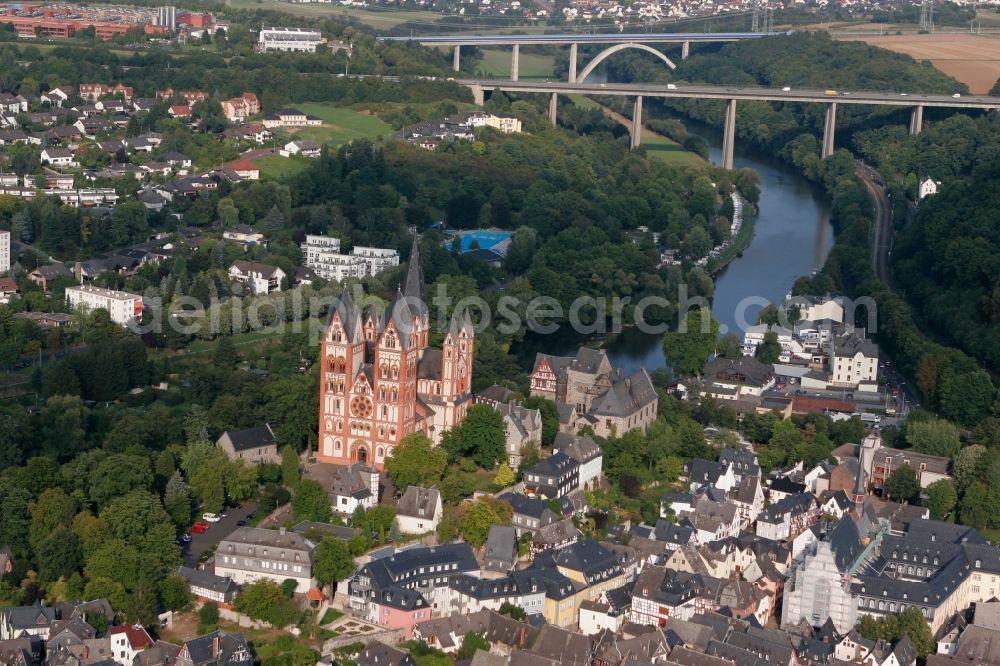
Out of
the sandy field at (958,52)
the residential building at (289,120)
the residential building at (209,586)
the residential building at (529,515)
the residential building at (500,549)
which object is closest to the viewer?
the residential building at (209,586)

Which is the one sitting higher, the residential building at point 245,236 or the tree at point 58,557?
the residential building at point 245,236

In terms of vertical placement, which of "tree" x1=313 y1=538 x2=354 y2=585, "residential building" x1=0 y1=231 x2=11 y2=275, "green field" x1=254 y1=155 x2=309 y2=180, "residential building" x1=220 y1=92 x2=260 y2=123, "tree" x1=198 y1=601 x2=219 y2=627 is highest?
"residential building" x1=220 y1=92 x2=260 y2=123

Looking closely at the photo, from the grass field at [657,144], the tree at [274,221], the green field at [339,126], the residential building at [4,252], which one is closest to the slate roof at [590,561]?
the residential building at [4,252]

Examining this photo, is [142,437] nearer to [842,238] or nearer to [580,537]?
[580,537]

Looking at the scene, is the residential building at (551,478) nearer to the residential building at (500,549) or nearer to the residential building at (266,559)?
the residential building at (500,549)

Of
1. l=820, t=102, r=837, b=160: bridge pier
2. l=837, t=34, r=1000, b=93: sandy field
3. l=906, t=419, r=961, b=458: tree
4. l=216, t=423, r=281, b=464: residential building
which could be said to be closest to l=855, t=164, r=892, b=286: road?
l=820, t=102, r=837, b=160: bridge pier

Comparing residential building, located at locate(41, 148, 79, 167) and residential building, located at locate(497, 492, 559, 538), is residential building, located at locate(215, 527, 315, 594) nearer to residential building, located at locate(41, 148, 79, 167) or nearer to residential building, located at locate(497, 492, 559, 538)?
residential building, located at locate(497, 492, 559, 538)
